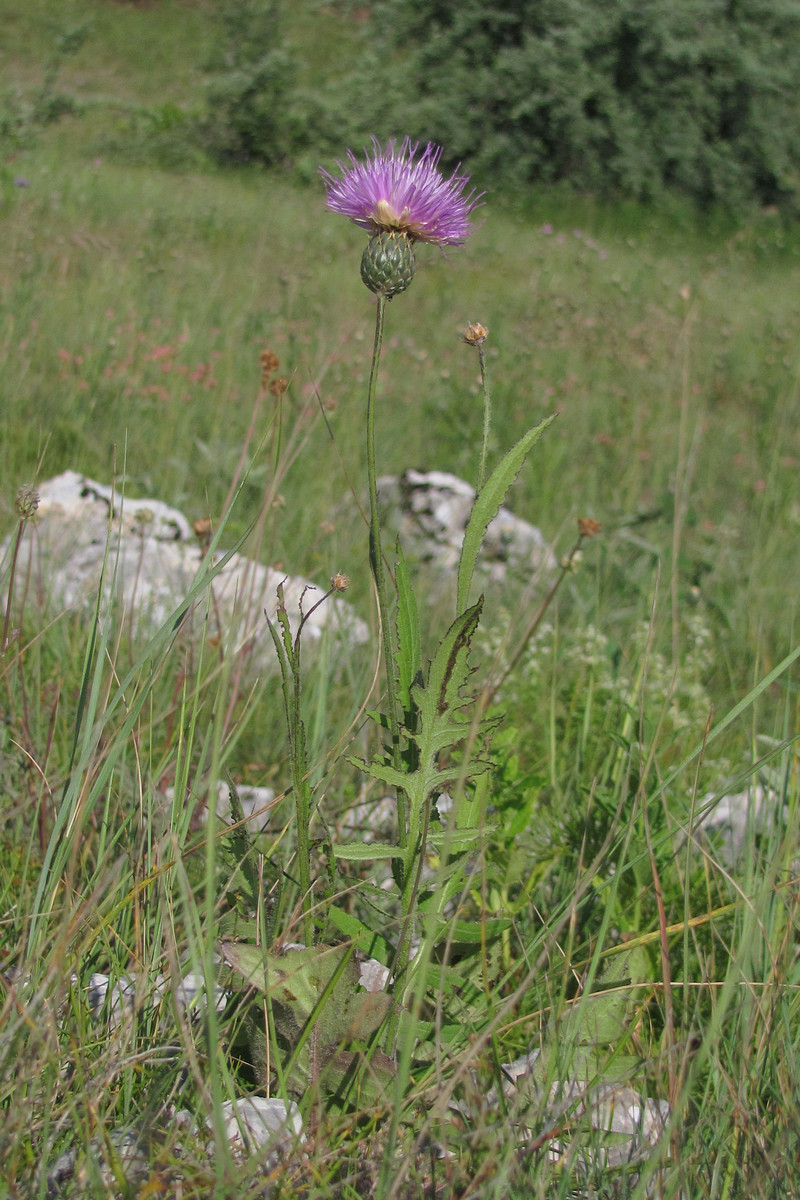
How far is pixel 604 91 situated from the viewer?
40.1ft

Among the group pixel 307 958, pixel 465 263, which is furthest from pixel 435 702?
pixel 465 263

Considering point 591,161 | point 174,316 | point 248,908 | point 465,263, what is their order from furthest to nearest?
point 591,161
point 465,263
point 174,316
point 248,908

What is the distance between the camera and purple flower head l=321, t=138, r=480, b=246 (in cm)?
95

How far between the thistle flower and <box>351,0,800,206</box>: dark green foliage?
11.9m

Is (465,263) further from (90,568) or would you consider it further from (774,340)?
(90,568)

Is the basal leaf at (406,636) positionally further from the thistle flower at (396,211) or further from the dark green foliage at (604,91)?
A: the dark green foliage at (604,91)

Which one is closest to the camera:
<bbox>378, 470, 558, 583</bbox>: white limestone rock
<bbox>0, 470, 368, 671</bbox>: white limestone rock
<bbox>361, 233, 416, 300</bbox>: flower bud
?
<bbox>361, 233, 416, 300</bbox>: flower bud

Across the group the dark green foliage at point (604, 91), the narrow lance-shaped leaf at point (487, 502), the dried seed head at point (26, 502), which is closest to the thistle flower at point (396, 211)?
the narrow lance-shaped leaf at point (487, 502)

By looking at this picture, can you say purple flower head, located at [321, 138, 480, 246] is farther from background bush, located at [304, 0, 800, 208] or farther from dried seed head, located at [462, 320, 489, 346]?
background bush, located at [304, 0, 800, 208]

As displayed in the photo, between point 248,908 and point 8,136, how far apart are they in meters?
7.84

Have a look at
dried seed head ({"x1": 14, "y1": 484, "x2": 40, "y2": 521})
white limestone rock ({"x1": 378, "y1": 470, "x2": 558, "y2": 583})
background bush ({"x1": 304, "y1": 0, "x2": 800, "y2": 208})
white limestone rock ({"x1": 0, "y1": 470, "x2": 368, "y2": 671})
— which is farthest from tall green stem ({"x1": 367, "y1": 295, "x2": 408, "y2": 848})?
background bush ({"x1": 304, "y1": 0, "x2": 800, "y2": 208})

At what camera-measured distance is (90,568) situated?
2236 mm

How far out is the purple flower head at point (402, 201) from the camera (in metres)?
0.95

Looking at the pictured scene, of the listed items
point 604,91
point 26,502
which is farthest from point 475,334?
point 604,91
